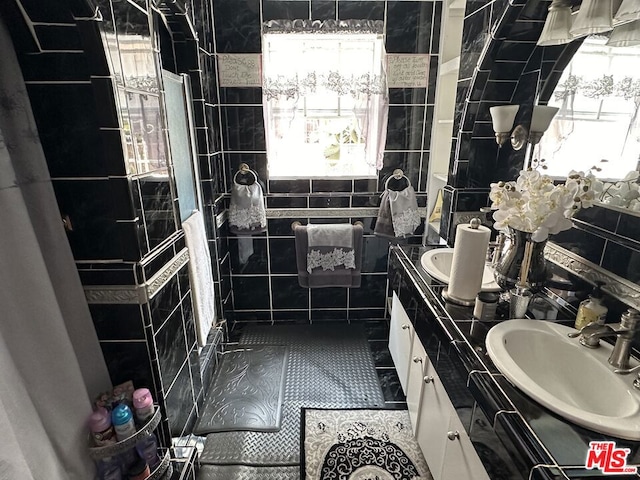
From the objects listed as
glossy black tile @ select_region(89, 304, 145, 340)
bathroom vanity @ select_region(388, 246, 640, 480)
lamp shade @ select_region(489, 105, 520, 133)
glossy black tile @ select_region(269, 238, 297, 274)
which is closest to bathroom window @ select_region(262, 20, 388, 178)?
glossy black tile @ select_region(269, 238, 297, 274)

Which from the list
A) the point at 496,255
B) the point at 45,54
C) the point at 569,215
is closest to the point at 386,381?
the point at 496,255

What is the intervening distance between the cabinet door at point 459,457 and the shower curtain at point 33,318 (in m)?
1.20

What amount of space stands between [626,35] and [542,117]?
41 centimetres

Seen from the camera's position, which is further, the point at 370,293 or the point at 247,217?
the point at 370,293

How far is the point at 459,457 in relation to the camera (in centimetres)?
118

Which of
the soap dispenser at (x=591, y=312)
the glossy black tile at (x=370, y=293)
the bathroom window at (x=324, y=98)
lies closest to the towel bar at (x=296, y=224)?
the bathroom window at (x=324, y=98)

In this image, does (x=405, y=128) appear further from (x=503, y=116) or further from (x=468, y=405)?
(x=468, y=405)

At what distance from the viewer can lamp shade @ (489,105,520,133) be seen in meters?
1.65

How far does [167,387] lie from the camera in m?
1.43

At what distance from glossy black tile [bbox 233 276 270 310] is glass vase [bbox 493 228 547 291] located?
5.71 feet

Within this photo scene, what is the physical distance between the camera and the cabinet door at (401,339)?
1.81m

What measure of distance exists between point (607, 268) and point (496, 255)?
40 cm

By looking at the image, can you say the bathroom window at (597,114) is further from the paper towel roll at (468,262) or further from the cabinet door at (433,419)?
the cabinet door at (433,419)

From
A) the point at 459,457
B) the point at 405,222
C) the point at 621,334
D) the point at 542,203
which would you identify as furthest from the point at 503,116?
the point at 459,457
